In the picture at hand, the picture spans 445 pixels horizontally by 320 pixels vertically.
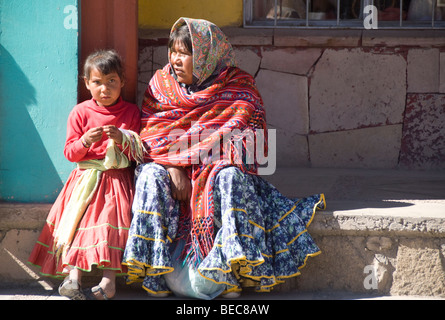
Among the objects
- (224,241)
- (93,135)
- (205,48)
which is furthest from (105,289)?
(205,48)

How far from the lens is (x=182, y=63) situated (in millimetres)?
3840

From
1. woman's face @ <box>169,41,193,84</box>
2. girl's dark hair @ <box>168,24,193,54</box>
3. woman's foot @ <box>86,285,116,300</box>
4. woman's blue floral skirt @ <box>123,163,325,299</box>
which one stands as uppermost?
girl's dark hair @ <box>168,24,193,54</box>

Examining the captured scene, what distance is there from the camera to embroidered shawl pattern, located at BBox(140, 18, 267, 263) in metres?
3.69

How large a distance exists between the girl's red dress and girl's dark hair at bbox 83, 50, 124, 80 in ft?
0.64

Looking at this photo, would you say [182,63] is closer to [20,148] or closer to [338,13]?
[20,148]

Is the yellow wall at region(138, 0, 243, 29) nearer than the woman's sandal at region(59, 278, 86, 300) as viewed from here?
No

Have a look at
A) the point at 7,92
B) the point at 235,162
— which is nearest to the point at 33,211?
the point at 7,92

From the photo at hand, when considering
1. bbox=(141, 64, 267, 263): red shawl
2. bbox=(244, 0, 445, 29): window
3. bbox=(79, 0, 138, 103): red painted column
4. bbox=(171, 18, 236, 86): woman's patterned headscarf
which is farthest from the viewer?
bbox=(244, 0, 445, 29): window

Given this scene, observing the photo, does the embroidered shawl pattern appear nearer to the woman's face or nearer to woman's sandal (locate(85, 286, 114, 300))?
the woman's face

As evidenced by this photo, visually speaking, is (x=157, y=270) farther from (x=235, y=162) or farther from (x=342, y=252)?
(x=342, y=252)

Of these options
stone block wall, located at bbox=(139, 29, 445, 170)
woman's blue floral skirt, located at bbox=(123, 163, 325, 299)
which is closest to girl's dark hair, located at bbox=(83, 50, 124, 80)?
woman's blue floral skirt, located at bbox=(123, 163, 325, 299)

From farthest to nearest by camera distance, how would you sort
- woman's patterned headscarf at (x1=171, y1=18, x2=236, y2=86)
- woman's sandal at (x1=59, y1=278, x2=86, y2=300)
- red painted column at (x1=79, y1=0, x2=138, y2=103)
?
red painted column at (x1=79, y1=0, x2=138, y2=103) → woman's patterned headscarf at (x1=171, y1=18, x2=236, y2=86) → woman's sandal at (x1=59, y1=278, x2=86, y2=300)

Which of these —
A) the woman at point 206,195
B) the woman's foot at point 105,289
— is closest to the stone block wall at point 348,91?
the woman at point 206,195

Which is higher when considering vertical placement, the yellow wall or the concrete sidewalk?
the yellow wall
